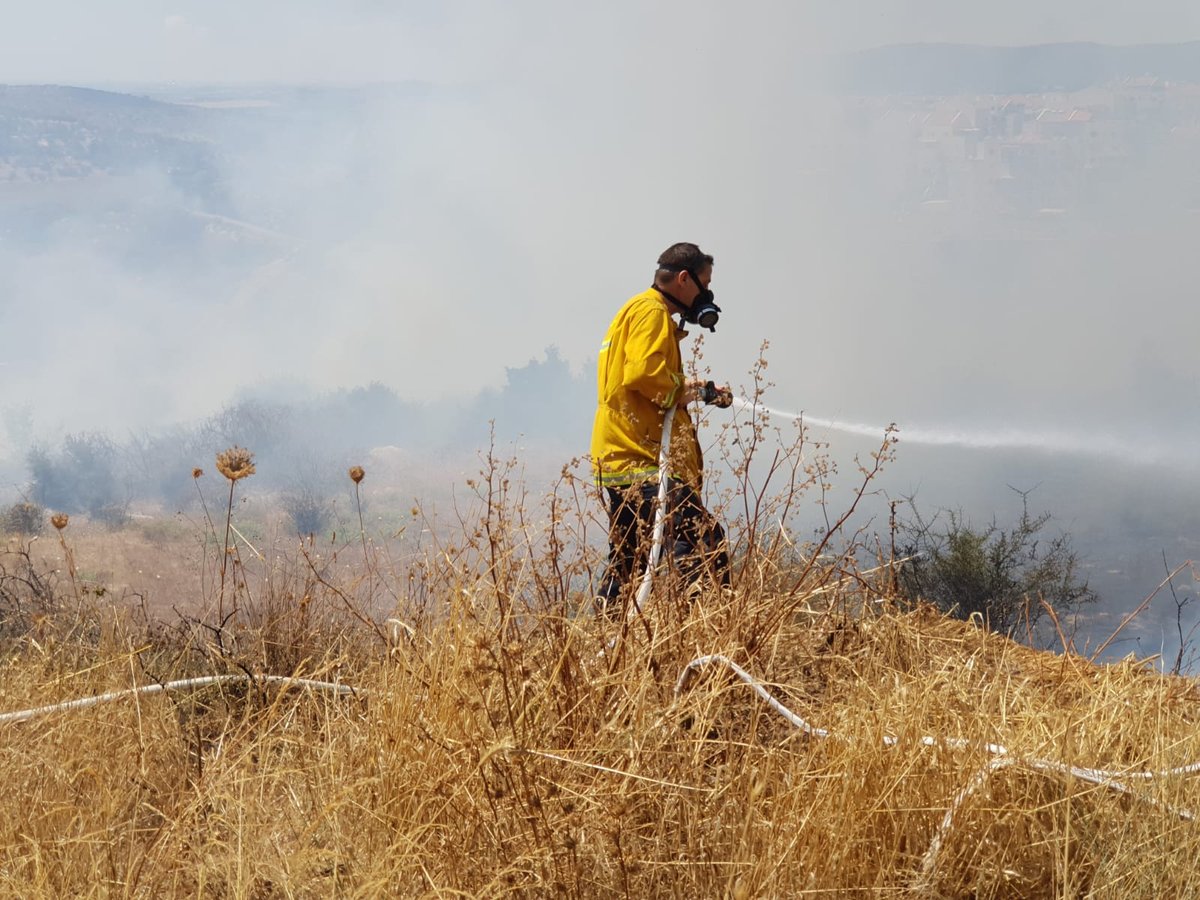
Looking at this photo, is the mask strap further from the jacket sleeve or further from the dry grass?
the dry grass

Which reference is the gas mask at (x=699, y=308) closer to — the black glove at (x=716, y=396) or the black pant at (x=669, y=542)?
the black glove at (x=716, y=396)

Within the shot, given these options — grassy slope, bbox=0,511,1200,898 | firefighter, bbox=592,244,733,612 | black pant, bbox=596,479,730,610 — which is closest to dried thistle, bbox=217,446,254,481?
grassy slope, bbox=0,511,1200,898

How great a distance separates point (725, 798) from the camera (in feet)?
10.2

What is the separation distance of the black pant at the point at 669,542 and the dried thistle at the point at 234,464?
1489 millimetres

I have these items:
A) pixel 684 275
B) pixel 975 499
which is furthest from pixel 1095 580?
pixel 684 275

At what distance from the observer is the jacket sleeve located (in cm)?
527

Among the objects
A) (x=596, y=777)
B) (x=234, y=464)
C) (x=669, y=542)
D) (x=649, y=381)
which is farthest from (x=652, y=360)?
(x=596, y=777)

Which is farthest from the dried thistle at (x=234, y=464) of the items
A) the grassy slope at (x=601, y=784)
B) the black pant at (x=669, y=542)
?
the black pant at (x=669, y=542)

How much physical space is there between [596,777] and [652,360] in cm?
257

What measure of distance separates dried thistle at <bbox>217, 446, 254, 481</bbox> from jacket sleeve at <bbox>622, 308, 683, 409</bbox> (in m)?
1.57

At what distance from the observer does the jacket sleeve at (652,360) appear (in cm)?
527

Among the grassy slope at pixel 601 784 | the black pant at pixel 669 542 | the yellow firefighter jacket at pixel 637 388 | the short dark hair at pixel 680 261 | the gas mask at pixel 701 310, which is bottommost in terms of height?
the grassy slope at pixel 601 784

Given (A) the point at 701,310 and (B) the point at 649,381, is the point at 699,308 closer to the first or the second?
(A) the point at 701,310

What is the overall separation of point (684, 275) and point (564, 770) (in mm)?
2927
